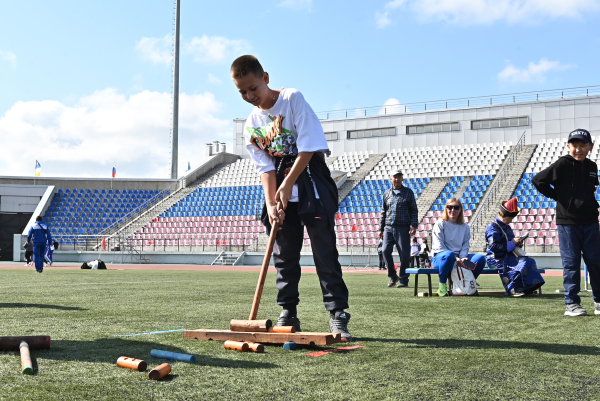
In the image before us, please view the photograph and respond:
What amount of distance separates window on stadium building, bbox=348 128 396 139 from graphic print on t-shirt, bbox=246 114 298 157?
114ft

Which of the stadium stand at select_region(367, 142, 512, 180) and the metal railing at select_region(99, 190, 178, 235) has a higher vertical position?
the stadium stand at select_region(367, 142, 512, 180)

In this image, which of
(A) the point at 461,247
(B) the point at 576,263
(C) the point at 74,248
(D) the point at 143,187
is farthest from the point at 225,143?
(B) the point at 576,263

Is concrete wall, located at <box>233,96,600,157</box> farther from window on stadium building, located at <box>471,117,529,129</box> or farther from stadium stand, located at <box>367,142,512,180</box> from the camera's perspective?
stadium stand, located at <box>367,142,512,180</box>

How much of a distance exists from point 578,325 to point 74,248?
94.5 ft

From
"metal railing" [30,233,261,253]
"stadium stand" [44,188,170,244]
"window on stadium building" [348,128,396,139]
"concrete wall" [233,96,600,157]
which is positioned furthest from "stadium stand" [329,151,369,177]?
Answer: "stadium stand" [44,188,170,244]

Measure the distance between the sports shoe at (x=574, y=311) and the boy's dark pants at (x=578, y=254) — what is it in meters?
0.04

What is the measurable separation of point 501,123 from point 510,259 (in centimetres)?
2914

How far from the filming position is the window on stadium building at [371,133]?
3819cm

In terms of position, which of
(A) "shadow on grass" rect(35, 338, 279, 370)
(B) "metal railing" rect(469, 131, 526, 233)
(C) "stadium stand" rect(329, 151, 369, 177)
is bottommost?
(A) "shadow on grass" rect(35, 338, 279, 370)

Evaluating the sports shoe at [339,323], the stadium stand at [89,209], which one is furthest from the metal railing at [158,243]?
the sports shoe at [339,323]

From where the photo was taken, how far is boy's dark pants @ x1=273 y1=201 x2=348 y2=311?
12.7ft

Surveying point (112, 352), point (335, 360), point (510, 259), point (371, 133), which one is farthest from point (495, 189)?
point (112, 352)

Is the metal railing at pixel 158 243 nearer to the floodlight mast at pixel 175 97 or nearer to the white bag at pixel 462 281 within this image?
the floodlight mast at pixel 175 97

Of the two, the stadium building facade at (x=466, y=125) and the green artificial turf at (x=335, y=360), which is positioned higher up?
the stadium building facade at (x=466, y=125)
